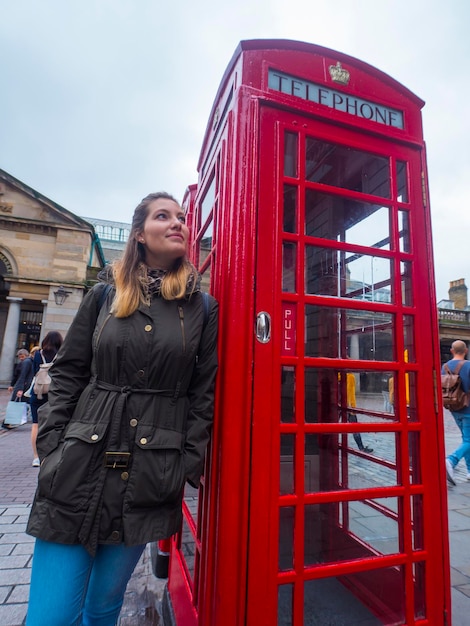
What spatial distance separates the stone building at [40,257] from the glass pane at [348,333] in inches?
626

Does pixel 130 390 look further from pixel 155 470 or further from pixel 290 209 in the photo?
pixel 290 209

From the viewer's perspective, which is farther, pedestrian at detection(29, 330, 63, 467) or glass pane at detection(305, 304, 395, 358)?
pedestrian at detection(29, 330, 63, 467)

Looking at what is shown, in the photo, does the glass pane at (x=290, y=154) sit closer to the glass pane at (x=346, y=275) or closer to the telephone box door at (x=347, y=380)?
the telephone box door at (x=347, y=380)

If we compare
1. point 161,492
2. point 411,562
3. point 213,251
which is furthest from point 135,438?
point 411,562

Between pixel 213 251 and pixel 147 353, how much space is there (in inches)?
29.6

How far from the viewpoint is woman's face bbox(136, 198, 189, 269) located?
5.65 ft

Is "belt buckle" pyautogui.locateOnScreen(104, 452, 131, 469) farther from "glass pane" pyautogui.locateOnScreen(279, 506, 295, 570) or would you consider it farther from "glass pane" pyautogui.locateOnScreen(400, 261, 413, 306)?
"glass pane" pyautogui.locateOnScreen(400, 261, 413, 306)

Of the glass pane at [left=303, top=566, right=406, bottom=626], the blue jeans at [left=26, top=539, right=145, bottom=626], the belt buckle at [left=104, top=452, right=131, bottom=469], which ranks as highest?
the belt buckle at [left=104, top=452, right=131, bottom=469]

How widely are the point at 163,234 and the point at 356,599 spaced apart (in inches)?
95.4

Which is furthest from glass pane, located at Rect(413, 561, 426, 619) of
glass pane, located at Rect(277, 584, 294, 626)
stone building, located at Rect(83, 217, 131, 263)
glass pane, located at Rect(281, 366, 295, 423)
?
stone building, located at Rect(83, 217, 131, 263)

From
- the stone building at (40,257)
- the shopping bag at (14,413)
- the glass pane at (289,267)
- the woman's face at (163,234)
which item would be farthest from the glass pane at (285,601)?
the stone building at (40,257)

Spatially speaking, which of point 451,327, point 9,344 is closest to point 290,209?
point 9,344

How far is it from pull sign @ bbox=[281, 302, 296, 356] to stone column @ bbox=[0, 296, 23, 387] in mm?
17771

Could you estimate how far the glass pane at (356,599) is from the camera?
1.93 m
